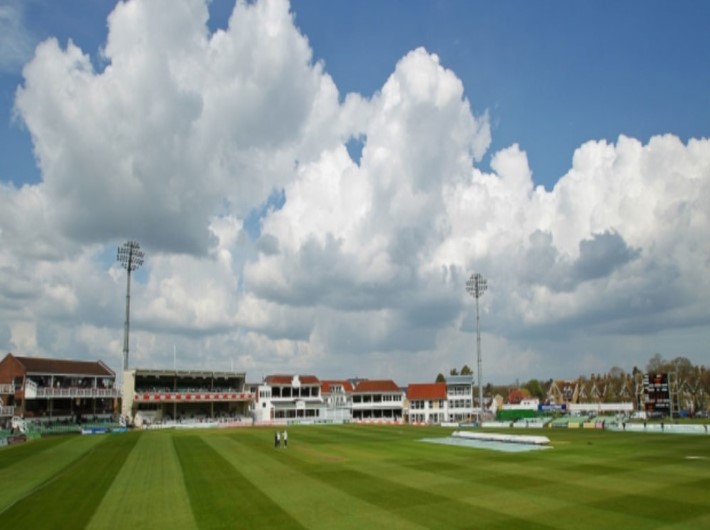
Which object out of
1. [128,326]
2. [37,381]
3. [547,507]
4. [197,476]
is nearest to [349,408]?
[128,326]

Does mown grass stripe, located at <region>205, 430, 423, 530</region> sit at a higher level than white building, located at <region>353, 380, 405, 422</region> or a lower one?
higher

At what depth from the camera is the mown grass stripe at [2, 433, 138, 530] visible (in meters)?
20.3

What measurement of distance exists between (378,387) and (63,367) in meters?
53.2

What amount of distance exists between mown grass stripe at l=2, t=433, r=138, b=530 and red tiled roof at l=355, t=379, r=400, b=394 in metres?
73.6

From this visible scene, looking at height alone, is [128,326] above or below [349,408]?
above

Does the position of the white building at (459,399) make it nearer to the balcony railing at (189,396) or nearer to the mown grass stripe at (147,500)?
the balcony railing at (189,396)

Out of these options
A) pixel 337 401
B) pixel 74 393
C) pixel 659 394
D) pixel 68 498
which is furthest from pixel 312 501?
pixel 337 401

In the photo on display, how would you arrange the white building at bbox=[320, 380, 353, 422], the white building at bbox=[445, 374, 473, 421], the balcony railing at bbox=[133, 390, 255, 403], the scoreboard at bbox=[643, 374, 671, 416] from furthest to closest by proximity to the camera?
the white building at bbox=[445, 374, 473, 421], the white building at bbox=[320, 380, 353, 422], the balcony railing at bbox=[133, 390, 255, 403], the scoreboard at bbox=[643, 374, 671, 416]

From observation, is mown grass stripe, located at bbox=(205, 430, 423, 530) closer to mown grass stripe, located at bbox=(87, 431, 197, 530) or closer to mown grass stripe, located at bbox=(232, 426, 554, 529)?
mown grass stripe, located at bbox=(232, 426, 554, 529)

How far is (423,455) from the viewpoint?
1535 inches

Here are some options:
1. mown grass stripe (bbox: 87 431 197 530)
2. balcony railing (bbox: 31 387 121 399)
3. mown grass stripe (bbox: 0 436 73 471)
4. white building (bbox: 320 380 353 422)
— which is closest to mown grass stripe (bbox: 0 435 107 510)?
mown grass stripe (bbox: 0 436 73 471)

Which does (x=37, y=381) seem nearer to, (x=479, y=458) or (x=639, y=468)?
(x=479, y=458)

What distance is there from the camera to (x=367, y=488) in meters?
25.9

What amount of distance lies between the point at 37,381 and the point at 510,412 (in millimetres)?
75370
